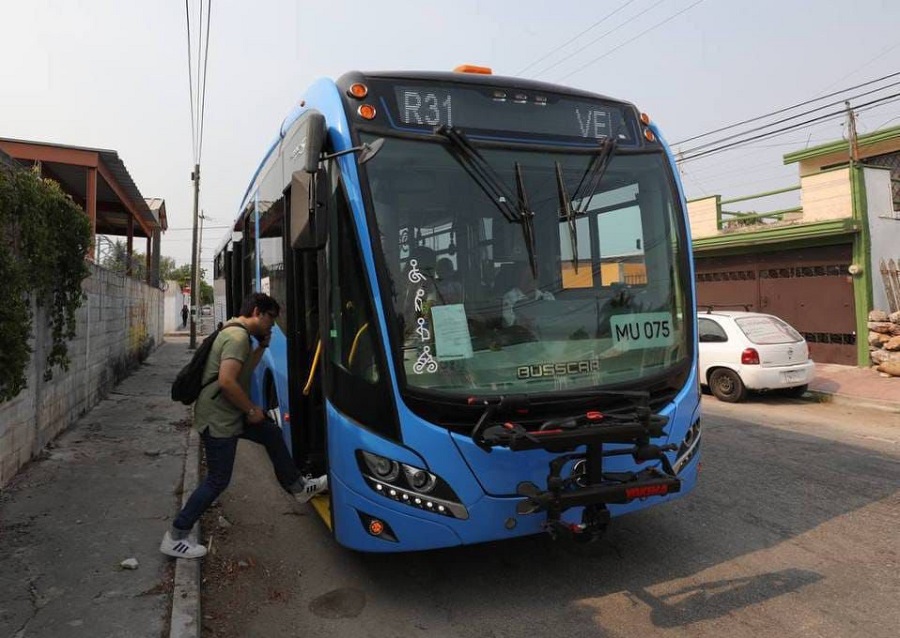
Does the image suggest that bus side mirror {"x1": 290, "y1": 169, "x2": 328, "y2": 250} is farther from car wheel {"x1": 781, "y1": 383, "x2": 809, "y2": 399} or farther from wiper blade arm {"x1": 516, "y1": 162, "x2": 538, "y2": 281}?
car wheel {"x1": 781, "y1": 383, "x2": 809, "y2": 399}

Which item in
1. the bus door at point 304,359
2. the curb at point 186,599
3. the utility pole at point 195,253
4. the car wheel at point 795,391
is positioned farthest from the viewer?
the utility pole at point 195,253

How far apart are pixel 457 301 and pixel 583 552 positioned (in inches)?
80.8

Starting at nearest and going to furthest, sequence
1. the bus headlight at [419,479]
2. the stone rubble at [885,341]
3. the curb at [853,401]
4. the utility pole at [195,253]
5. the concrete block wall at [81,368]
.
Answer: the bus headlight at [419,479], the concrete block wall at [81,368], the curb at [853,401], the stone rubble at [885,341], the utility pole at [195,253]

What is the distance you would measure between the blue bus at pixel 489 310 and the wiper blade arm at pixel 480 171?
0.04 ft

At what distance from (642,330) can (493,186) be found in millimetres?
1335

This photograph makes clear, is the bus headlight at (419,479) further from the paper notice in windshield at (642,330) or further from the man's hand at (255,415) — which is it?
the paper notice in windshield at (642,330)

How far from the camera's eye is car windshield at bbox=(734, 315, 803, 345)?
33.9 ft

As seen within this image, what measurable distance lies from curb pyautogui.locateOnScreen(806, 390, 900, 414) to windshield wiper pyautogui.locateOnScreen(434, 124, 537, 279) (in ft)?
29.7

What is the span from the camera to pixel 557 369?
3701mm

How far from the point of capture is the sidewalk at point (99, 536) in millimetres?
3426

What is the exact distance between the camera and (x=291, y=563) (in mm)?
4359

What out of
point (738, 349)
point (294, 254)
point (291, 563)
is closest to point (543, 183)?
point (294, 254)

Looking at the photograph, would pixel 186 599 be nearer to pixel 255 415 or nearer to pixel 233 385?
pixel 255 415

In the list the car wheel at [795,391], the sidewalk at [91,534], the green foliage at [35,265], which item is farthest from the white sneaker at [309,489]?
the car wheel at [795,391]
